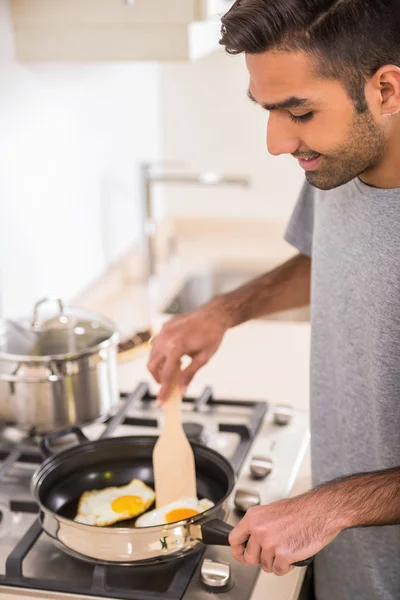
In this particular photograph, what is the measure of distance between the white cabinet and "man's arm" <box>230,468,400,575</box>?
1.04 metres

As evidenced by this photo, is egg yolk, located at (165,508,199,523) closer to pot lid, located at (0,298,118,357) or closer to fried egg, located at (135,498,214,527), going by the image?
fried egg, located at (135,498,214,527)

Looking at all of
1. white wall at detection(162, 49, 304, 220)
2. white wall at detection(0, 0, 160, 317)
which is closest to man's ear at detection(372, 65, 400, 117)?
white wall at detection(0, 0, 160, 317)

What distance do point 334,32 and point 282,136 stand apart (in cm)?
14

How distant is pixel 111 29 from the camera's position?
179 centimetres

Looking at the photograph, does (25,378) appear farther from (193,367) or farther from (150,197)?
(150,197)

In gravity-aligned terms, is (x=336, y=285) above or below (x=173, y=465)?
above

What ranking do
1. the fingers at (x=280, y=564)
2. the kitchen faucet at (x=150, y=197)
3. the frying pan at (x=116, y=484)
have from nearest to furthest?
the fingers at (x=280, y=564)
the frying pan at (x=116, y=484)
the kitchen faucet at (x=150, y=197)

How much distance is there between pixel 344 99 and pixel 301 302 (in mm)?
539

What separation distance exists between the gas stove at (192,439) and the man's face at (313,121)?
0.52 metres

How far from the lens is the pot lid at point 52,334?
1.51 m

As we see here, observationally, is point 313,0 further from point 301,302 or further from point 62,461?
point 62,461

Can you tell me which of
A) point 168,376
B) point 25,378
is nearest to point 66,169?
point 25,378

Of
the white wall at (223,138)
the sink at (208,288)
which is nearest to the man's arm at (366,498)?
the sink at (208,288)

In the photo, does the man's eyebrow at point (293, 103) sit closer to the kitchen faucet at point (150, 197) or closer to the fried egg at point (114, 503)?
the fried egg at point (114, 503)
